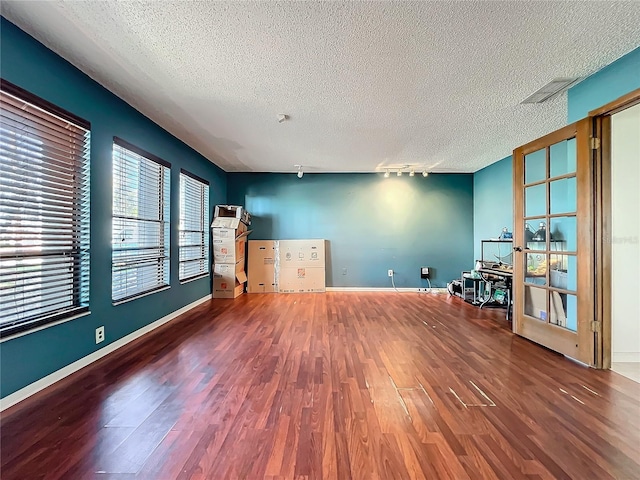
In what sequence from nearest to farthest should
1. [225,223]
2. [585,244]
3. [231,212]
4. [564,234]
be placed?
[585,244] → [564,234] → [225,223] → [231,212]

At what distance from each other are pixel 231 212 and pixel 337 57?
13.2 feet

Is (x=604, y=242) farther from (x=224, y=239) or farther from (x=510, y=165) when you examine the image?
(x=224, y=239)

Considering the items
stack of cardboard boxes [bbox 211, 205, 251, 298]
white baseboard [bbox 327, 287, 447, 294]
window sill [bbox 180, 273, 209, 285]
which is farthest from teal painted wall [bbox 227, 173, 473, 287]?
window sill [bbox 180, 273, 209, 285]

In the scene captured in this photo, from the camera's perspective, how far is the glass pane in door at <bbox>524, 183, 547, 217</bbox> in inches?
118

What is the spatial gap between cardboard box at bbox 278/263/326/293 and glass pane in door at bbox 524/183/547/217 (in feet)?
12.1

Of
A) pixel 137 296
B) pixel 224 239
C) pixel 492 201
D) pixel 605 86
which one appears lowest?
pixel 137 296

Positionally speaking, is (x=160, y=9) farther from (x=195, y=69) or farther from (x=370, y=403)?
(x=370, y=403)

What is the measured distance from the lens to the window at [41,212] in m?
1.85

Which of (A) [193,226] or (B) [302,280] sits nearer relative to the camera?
(A) [193,226]

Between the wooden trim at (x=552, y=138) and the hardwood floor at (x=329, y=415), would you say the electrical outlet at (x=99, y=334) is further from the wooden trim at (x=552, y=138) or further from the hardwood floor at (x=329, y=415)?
the wooden trim at (x=552, y=138)

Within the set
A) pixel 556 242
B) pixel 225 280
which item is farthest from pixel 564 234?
pixel 225 280

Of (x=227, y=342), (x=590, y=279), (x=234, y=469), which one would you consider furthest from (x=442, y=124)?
(x=234, y=469)

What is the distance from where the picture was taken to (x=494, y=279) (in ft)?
14.9

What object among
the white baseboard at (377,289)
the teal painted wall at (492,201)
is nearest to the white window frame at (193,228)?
the white baseboard at (377,289)
